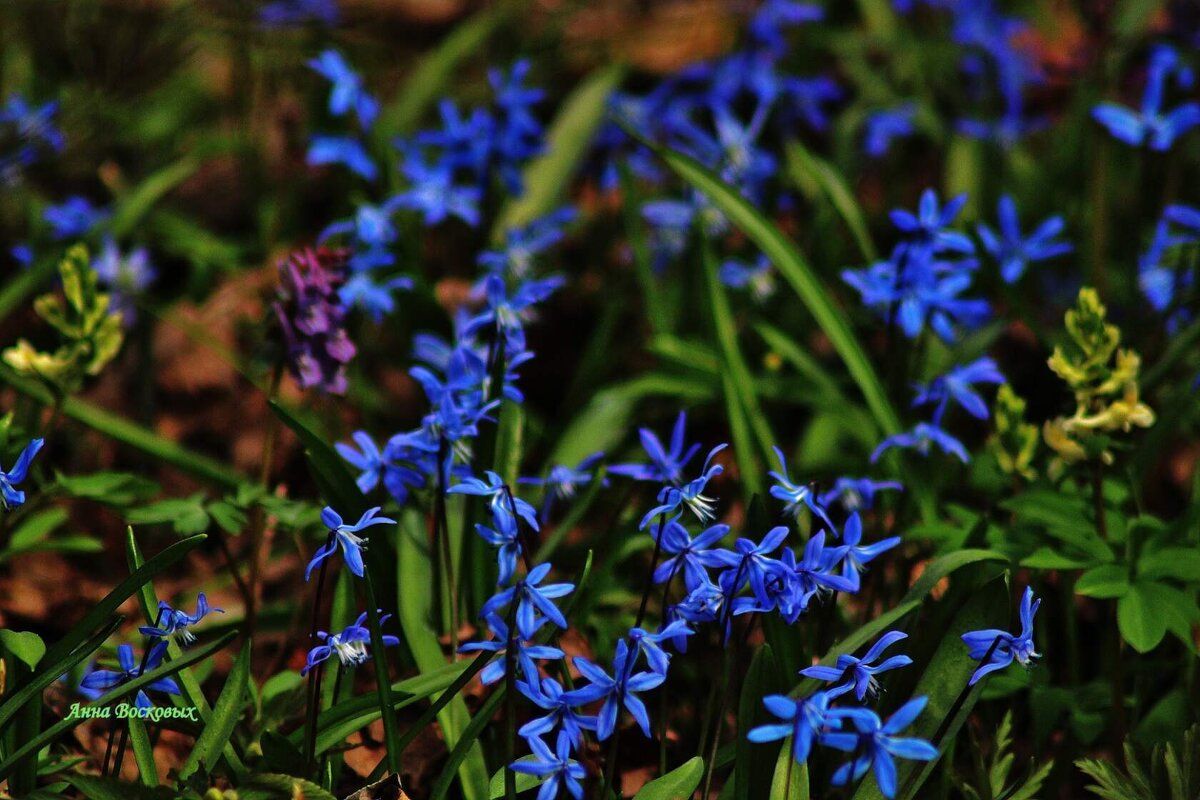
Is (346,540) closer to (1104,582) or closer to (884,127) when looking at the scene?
(1104,582)

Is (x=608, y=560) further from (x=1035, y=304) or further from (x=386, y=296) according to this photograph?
(x=1035, y=304)

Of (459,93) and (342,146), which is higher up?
(342,146)

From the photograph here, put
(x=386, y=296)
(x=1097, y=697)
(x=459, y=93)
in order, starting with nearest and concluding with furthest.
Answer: (x=1097, y=697), (x=386, y=296), (x=459, y=93)

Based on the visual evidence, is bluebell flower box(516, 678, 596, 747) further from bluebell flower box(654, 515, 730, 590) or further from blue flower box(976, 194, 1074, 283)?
blue flower box(976, 194, 1074, 283)

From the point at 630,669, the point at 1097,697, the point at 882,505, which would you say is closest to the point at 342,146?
the point at 882,505

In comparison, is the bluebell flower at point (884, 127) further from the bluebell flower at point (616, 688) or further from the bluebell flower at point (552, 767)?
the bluebell flower at point (552, 767)

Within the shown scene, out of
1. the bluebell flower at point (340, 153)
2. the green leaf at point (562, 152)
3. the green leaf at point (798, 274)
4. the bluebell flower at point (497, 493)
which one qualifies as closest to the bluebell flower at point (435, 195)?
the bluebell flower at point (340, 153)
